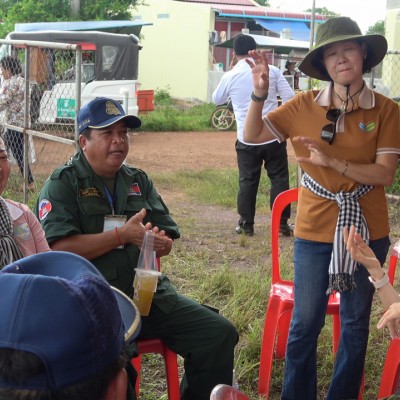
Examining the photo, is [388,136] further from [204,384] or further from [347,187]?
[204,384]

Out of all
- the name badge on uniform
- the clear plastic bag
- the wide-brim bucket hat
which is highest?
the wide-brim bucket hat

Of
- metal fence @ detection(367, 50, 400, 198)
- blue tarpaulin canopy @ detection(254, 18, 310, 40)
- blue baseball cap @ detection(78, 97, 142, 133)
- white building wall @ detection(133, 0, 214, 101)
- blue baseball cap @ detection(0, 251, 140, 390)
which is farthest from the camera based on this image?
blue tarpaulin canopy @ detection(254, 18, 310, 40)

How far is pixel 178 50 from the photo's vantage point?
2467 centimetres

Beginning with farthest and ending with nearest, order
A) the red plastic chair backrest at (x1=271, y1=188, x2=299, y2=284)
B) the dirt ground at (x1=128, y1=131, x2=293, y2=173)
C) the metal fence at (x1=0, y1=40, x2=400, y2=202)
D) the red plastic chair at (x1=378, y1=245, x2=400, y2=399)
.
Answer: the dirt ground at (x1=128, y1=131, x2=293, y2=173)
the metal fence at (x1=0, y1=40, x2=400, y2=202)
the red plastic chair backrest at (x1=271, y1=188, x2=299, y2=284)
the red plastic chair at (x1=378, y1=245, x2=400, y2=399)

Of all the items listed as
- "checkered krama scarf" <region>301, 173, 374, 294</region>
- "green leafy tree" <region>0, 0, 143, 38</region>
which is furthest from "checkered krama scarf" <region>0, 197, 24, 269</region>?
"green leafy tree" <region>0, 0, 143, 38</region>

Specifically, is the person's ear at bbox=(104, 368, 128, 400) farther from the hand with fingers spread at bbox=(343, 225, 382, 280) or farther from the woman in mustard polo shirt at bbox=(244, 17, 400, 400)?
the woman in mustard polo shirt at bbox=(244, 17, 400, 400)

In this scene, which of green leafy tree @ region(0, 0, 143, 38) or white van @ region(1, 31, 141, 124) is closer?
white van @ region(1, 31, 141, 124)

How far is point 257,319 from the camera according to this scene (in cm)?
438

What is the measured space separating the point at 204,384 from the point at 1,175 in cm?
123

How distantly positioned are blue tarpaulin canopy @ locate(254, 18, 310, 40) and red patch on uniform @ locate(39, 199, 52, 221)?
26.1m

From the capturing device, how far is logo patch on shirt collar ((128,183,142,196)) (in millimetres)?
3246

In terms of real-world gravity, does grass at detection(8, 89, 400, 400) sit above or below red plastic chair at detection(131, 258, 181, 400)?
below

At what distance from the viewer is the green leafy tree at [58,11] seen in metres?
17.6

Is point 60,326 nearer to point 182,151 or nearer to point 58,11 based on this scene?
point 182,151
